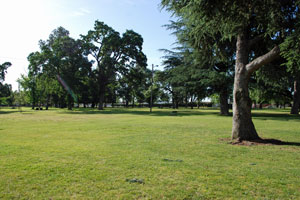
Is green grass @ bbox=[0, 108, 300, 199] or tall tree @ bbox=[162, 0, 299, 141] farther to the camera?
tall tree @ bbox=[162, 0, 299, 141]

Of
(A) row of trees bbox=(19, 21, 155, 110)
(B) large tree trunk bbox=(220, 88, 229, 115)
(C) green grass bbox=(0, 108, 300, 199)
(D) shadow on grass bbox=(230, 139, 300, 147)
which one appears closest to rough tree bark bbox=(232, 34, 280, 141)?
(D) shadow on grass bbox=(230, 139, 300, 147)

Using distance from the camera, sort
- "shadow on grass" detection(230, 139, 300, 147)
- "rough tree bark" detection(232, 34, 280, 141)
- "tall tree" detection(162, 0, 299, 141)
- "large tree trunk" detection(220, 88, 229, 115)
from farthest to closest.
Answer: "large tree trunk" detection(220, 88, 229, 115) → "rough tree bark" detection(232, 34, 280, 141) → "shadow on grass" detection(230, 139, 300, 147) → "tall tree" detection(162, 0, 299, 141)

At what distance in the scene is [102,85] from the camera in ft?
156

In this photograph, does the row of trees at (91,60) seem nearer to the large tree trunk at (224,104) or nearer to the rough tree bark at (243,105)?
the large tree trunk at (224,104)

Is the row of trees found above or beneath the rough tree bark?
above

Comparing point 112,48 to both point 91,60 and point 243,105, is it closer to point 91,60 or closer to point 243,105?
point 91,60

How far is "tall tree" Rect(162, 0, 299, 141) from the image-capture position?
7.50m

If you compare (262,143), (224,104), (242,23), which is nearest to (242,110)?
(262,143)

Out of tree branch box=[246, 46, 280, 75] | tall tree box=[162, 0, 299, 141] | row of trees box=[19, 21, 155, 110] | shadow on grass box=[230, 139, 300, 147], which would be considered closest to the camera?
tall tree box=[162, 0, 299, 141]

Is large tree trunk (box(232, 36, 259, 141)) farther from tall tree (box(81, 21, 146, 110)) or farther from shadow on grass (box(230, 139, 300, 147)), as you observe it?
tall tree (box(81, 21, 146, 110))

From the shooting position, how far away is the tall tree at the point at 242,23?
7.50 meters

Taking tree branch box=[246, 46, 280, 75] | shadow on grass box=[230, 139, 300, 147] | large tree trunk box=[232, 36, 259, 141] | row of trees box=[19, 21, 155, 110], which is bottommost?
shadow on grass box=[230, 139, 300, 147]

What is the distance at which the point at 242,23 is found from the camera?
874 centimetres

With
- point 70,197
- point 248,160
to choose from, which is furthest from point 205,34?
point 70,197
